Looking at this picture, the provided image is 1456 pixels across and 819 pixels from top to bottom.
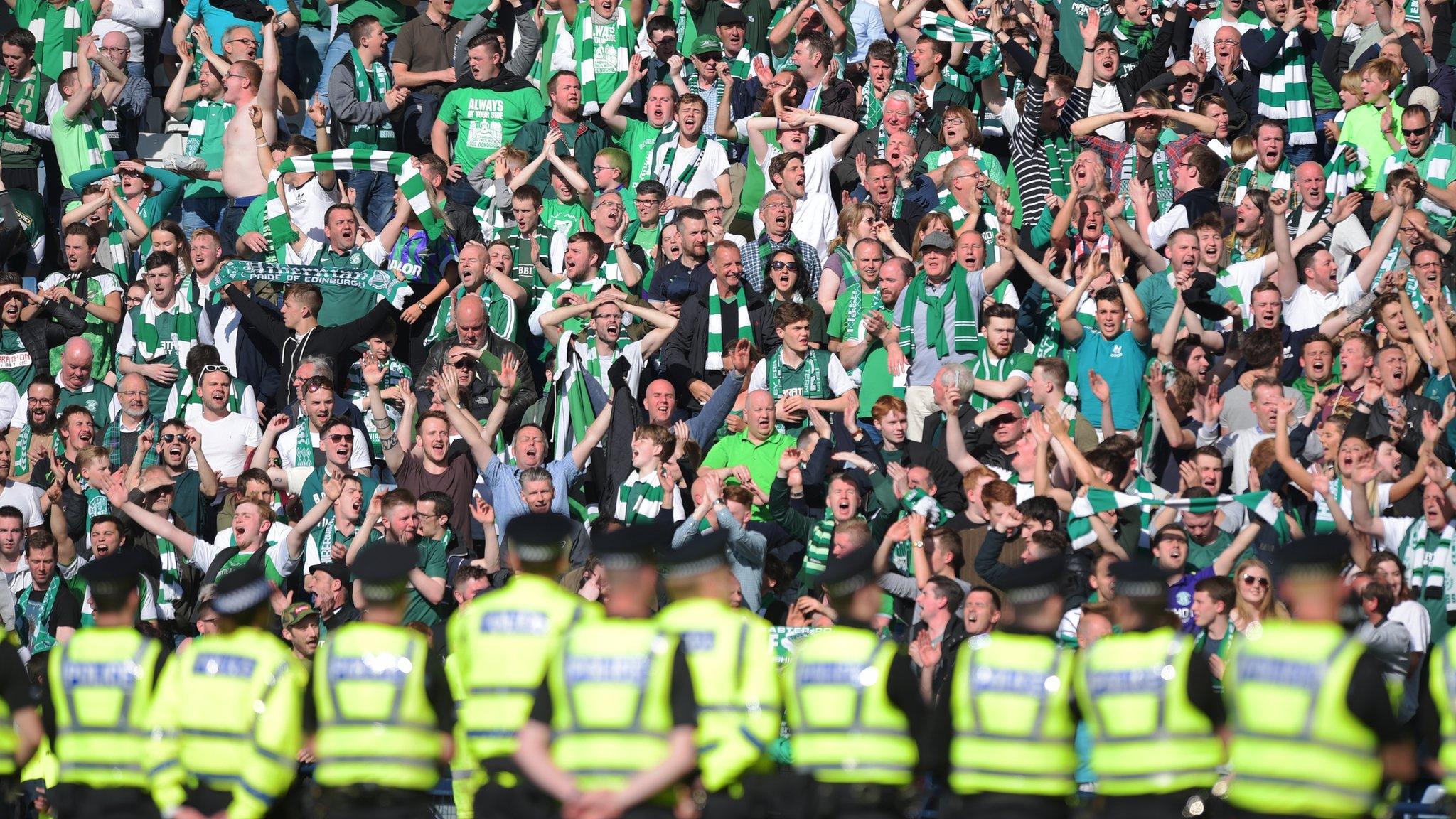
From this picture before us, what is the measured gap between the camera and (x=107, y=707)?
33.7 ft

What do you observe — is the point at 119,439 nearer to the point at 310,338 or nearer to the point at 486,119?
the point at 310,338

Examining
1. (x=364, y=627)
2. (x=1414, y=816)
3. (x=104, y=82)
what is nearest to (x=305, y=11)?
(x=104, y=82)

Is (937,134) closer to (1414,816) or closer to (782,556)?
(782,556)

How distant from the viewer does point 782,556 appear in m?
14.7

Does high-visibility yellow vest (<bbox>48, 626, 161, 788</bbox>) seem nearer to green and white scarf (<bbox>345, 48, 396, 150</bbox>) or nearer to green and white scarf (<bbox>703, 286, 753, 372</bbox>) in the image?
green and white scarf (<bbox>703, 286, 753, 372</bbox>)

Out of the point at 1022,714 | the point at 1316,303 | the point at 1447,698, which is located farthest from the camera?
the point at 1316,303

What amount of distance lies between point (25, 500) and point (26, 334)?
2.56 meters

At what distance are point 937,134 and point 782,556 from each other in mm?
5052

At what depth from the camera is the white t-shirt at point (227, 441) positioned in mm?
16609

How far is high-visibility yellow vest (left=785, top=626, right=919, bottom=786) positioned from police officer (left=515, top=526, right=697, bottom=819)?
23.4 inches

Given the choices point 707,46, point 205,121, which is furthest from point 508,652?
point 205,121

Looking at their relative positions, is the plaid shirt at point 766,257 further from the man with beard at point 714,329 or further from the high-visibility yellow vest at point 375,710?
the high-visibility yellow vest at point 375,710

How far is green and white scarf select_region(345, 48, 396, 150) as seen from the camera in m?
19.9

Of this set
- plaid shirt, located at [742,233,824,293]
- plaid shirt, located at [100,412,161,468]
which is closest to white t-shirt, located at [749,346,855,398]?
plaid shirt, located at [742,233,824,293]
